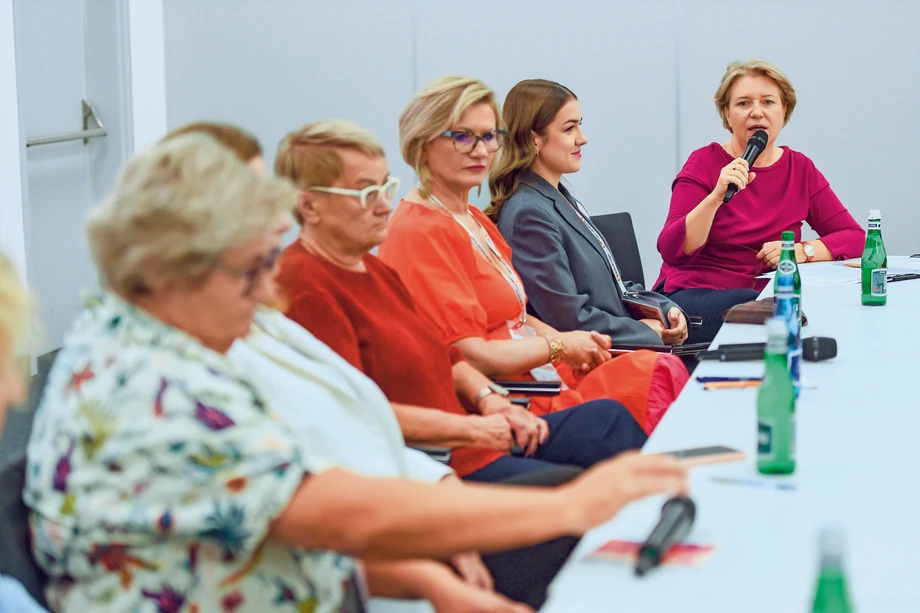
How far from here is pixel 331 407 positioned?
1429 mm

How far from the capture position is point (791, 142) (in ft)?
17.7

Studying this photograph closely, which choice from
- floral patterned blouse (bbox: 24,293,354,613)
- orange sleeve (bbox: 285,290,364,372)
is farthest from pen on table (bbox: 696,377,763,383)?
floral patterned blouse (bbox: 24,293,354,613)

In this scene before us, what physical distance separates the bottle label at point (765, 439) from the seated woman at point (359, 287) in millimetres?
623

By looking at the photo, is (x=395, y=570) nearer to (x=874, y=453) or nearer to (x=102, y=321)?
(x=102, y=321)

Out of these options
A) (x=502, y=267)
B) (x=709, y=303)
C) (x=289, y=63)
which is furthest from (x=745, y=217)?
(x=289, y=63)

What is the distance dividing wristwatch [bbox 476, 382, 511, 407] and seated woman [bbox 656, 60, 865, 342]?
5.28 feet

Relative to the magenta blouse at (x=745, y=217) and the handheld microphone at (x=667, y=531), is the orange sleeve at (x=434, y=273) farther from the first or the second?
the magenta blouse at (x=745, y=217)

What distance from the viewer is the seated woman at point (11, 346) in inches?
41.2

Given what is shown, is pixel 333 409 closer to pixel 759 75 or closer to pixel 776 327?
pixel 776 327

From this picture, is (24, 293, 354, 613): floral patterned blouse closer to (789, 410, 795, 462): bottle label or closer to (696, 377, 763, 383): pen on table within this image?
(789, 410, 795, 462): bottle label

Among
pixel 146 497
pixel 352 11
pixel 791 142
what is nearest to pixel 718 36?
pixel 791 142

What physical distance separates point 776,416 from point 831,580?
0.62m

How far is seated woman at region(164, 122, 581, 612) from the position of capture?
1.38 meters

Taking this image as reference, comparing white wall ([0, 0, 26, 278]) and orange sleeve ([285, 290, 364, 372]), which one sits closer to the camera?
orange sleeve ([285, 290, 364, 372])
